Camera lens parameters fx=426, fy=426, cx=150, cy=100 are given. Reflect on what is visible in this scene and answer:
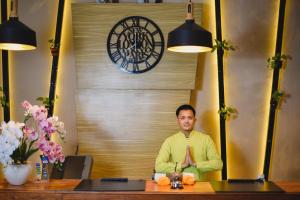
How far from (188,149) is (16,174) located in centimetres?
150

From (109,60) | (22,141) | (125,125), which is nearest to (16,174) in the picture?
(22,141)

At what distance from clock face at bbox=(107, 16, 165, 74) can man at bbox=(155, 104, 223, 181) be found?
868mm

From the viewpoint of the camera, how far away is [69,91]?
484 centimetres

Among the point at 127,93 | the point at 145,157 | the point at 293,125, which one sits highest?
the point at 127,93

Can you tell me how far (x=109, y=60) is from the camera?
459cm

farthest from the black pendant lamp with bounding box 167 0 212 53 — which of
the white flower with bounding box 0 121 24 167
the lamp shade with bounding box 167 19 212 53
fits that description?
the white flower with bounding box 0 121 24 167

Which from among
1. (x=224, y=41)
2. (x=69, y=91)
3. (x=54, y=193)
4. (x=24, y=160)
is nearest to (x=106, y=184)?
(x=54, y=193)

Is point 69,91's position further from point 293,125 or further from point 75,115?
point 293,125

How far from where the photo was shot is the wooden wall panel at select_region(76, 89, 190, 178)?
4.62 meters

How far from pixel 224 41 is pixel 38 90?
2.16 m

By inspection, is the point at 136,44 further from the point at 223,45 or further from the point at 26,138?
the point at 26,138

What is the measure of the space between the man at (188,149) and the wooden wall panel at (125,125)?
2.10 feet

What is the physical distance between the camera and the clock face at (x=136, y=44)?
4574 mm

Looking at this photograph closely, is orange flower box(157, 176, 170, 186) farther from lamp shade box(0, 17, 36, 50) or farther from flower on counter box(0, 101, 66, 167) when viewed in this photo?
lamp shade box(0, 17, 36, 50)
